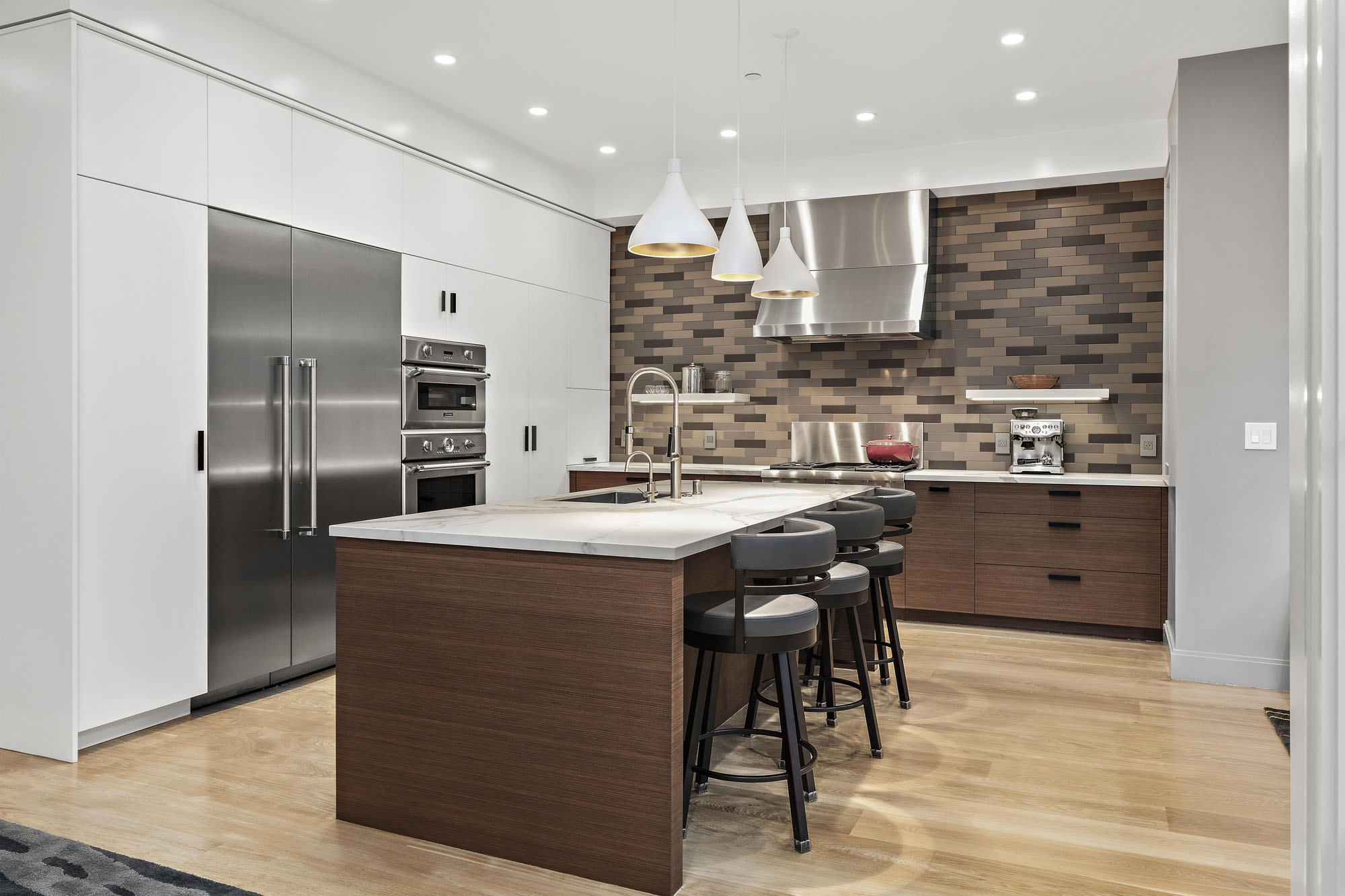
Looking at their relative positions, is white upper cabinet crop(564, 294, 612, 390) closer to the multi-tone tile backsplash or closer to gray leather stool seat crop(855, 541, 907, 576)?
the multi-tone tile backsplash

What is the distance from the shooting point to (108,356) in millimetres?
3186

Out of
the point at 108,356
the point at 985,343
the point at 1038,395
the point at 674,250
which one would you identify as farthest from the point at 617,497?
the point at 985,343

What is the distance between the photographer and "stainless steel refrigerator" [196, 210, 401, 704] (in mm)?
3617

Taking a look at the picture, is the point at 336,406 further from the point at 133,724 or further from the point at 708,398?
the point at 708,398

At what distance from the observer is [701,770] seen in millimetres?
2578

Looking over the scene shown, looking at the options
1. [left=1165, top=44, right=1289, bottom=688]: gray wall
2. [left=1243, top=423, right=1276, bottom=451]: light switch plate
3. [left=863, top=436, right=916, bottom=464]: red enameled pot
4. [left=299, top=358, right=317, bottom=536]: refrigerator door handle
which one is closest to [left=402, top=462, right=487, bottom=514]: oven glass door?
[left=299, top=358, right=317, bottom=536]: refrigerator door handle

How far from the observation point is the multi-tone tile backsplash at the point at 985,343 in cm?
535

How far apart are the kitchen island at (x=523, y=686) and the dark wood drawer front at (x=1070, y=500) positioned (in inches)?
110

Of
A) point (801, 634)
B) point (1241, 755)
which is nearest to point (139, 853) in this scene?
point (801, 634)

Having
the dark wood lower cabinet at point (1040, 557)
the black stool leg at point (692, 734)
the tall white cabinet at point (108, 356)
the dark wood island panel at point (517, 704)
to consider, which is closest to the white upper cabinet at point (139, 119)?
the tall white cabinet at point (108, 356)

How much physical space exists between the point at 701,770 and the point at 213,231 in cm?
275

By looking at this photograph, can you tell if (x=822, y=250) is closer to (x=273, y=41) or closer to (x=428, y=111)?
(x=428, y=111)

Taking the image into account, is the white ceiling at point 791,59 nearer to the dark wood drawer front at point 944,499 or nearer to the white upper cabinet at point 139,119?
the white upper cabinet at point 139,119

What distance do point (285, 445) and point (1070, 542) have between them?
3967 millimetres
